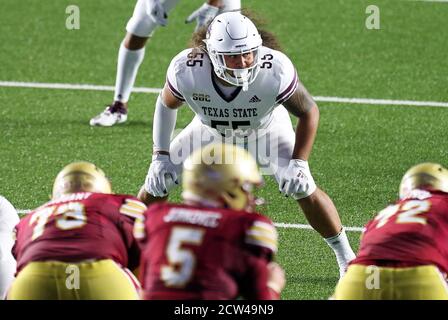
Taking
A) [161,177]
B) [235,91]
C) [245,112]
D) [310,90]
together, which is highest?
[235,91]

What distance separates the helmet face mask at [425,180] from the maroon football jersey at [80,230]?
115 centimetres

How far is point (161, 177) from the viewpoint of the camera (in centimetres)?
602

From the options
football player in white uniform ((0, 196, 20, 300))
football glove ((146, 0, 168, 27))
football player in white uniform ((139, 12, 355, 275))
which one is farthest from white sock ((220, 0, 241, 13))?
football player in white uniform ((0, 196, 20, 300))

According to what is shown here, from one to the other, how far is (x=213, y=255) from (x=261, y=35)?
249cm

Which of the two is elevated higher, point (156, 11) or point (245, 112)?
point (245, 112)

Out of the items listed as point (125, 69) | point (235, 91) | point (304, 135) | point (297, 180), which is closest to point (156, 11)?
point (125, 69)

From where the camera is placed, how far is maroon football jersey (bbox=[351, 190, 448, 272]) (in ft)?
15.0

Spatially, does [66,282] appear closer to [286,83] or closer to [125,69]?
[286,83]

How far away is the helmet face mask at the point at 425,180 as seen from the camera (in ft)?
15.9

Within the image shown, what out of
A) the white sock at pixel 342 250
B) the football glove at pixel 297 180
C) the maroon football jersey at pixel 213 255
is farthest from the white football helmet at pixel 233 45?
Answer: the maroon football jersey at pixel 213 255

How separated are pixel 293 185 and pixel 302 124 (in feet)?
1.10

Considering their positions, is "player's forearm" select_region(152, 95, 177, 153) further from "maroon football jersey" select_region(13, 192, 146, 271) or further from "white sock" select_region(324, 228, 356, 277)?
"maroon football jersey" select_region(13, 192, 146, 271)

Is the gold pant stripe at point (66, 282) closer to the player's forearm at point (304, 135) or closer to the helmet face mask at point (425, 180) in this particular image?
the helmet face mask at point (425, 180)

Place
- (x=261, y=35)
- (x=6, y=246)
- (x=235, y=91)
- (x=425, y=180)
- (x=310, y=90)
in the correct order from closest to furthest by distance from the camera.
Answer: (x=425, y=180), (x=6, y=246), (x=235, y=91), (x=261, y=35), (x=310, y=90)
